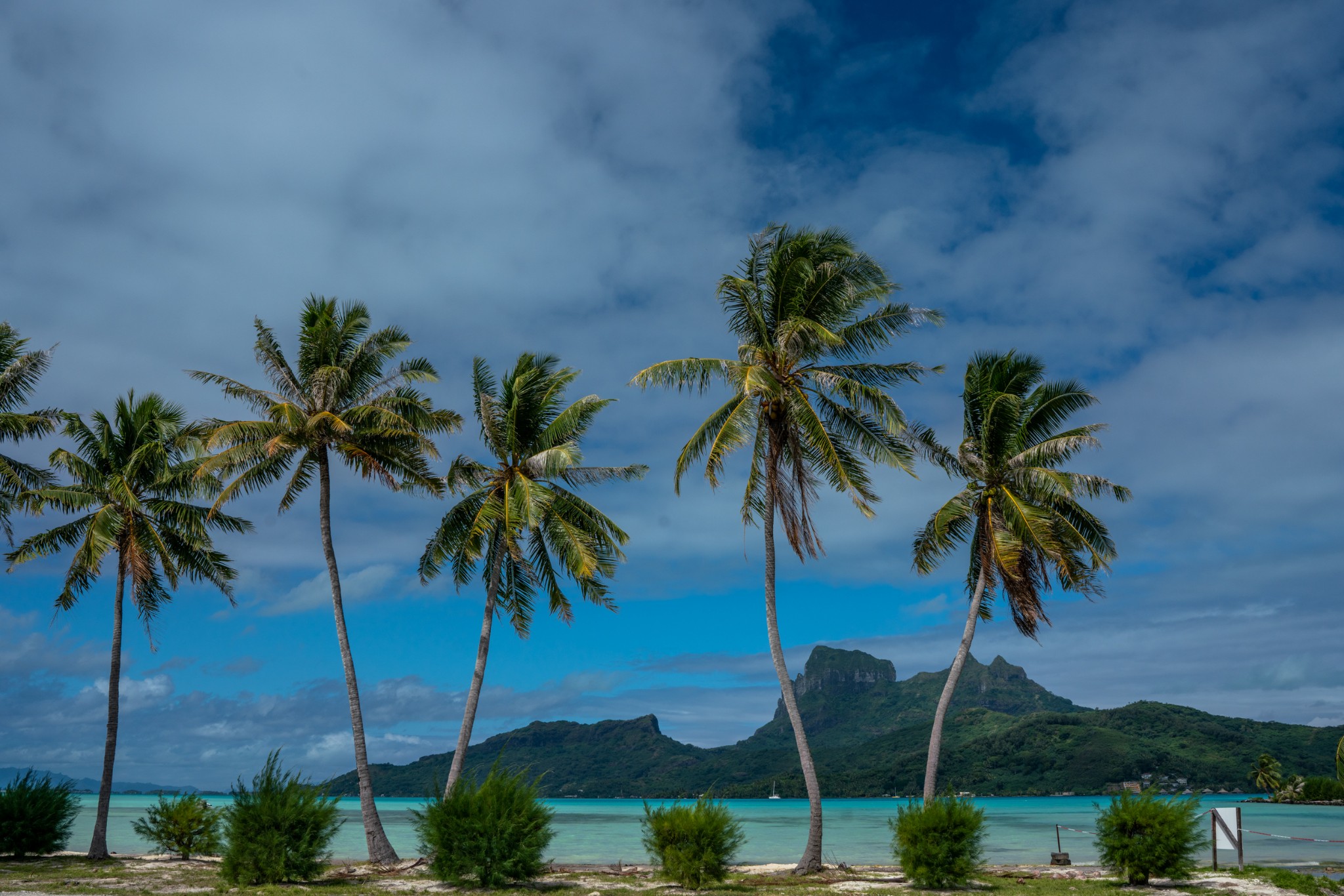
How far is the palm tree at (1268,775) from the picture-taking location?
85.4 metres

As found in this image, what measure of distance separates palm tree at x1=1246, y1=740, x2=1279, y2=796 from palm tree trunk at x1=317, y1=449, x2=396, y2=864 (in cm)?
Answer: 9284

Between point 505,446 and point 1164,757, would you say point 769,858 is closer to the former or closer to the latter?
point 505,446

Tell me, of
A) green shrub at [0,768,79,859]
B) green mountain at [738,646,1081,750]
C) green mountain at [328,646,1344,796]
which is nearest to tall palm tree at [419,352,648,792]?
green shrub at [0,768,79,859]

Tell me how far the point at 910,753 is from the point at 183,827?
103433 millimetres

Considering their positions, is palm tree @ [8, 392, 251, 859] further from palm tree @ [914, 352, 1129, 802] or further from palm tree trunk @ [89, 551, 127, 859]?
palm tree @ [914, 352, 1129, 802]

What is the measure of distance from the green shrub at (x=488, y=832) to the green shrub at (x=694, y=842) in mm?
2029

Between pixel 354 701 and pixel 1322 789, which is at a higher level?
pixel 354 701

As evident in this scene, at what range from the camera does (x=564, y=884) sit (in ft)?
57.1

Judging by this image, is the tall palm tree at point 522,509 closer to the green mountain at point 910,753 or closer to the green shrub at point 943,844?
the green shrub at point 943,844

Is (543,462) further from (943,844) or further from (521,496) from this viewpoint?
(943,844)

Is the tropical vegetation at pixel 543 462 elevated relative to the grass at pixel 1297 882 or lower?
elevated

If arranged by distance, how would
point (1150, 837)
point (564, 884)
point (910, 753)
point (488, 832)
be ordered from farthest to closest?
point (910, 753)
point (564, 884)
point (1150, 837)
point (488, 832)

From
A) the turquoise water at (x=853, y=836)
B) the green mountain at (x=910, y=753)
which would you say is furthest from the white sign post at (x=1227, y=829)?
the green mountain at (x=910, y=753)

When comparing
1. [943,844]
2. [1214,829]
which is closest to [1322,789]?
[1214,829]
